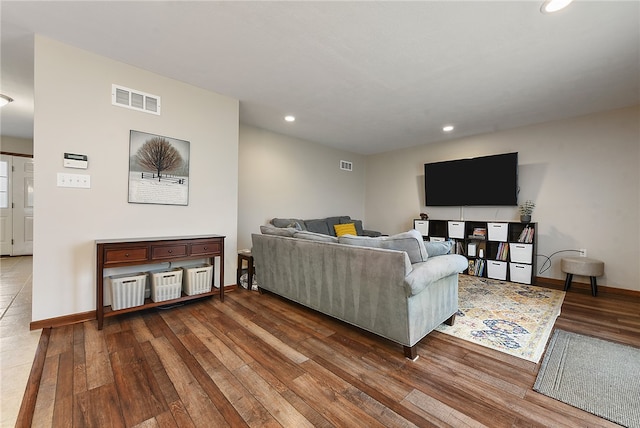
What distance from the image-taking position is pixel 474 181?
464 cm

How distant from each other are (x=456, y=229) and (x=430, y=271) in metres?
3.25

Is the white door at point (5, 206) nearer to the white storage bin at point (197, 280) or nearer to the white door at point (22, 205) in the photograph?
the white door at point (22, 205)

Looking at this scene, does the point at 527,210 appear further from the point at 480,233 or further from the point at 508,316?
the point at 508,316

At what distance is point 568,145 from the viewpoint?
154 inches

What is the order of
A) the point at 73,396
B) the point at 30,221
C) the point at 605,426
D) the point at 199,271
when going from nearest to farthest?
the point at 605,426 → the point at 73,396 → the point at 199,271 → the point at 30,221

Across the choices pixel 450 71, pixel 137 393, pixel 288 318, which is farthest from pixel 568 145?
pixel 137 393

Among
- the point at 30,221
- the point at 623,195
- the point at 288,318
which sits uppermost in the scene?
the point at 623,195

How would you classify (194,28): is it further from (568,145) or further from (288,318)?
(568,145)

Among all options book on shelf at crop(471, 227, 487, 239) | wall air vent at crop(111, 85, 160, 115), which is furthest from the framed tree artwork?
book on shelf at crop(471, 227, 487, 239)

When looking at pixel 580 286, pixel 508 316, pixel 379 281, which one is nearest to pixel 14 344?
pixel 379 281

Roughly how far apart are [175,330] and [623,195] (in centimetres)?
565

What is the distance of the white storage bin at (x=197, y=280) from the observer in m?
2.81

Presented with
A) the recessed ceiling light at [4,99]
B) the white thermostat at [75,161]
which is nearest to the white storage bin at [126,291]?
the white thermostat at [75,161]

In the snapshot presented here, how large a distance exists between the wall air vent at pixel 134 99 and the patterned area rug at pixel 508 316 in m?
3.65
